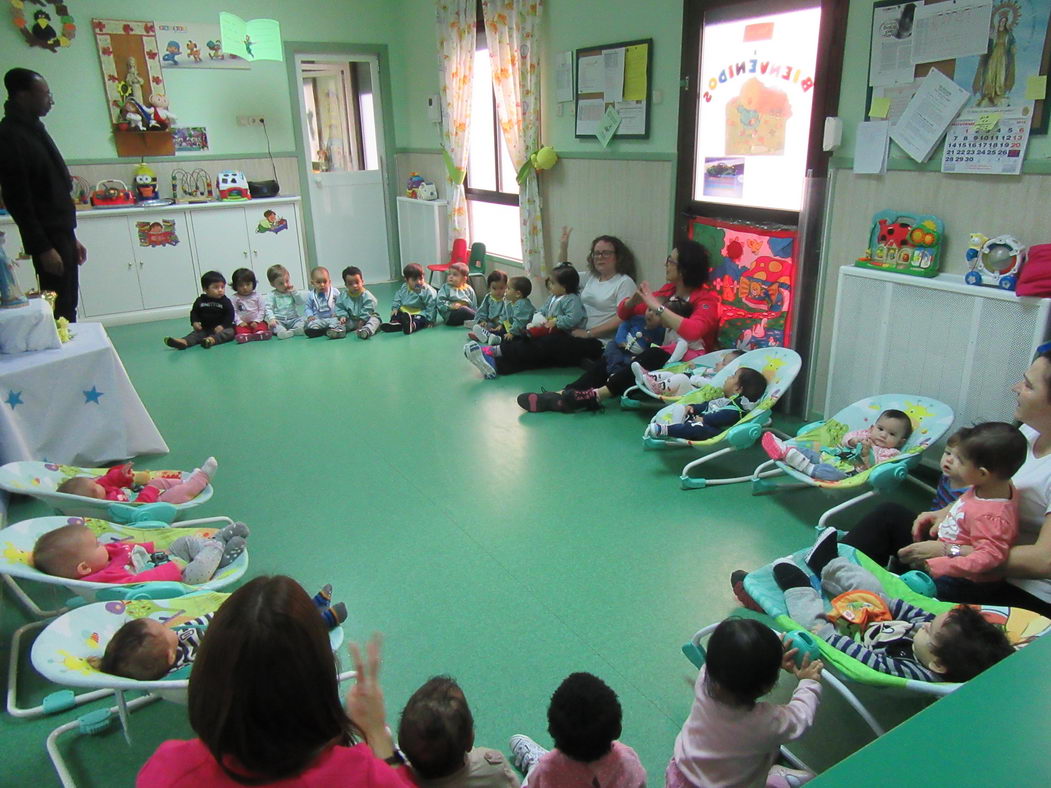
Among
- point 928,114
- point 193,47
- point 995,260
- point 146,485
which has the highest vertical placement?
point 193,47

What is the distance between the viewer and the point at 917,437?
9.64 feet

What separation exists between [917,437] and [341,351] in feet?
13.2

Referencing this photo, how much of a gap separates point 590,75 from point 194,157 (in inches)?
151

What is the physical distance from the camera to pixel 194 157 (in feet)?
22.0

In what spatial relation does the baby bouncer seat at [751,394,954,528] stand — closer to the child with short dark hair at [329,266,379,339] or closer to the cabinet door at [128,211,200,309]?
the child with short dark hair at [329,266,379,339]

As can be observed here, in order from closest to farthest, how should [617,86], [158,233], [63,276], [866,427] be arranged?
[866,427], [63,276], [617,86], [158,233]

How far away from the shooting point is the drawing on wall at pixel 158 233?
20.6 feet

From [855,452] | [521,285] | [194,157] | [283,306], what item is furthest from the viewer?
[194,157]

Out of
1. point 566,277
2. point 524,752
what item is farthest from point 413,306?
point 524,752

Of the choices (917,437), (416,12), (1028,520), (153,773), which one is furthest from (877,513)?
(416,12)

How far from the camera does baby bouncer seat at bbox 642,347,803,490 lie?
3309 millimetres

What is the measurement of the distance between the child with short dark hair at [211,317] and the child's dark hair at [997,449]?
16.8ft

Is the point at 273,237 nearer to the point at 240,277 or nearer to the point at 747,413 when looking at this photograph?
the point at 240,277

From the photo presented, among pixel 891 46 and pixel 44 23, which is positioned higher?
pixel 44 23
